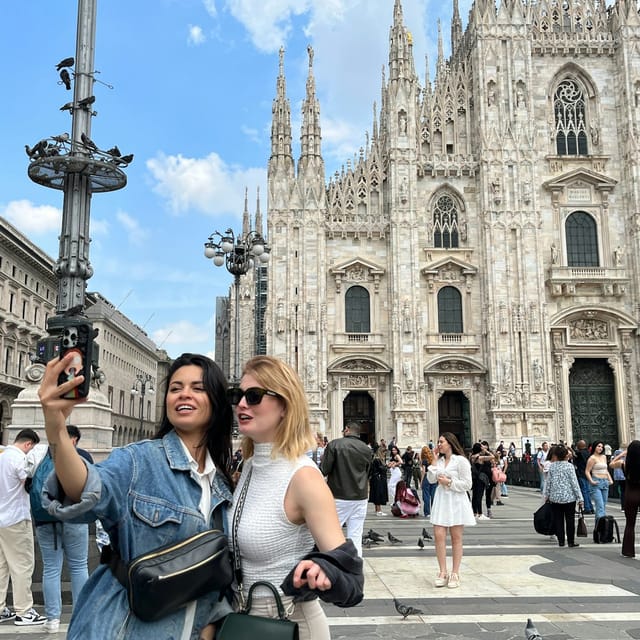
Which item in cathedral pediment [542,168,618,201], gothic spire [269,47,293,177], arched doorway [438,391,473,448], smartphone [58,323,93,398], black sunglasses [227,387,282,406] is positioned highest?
gothic spire [269,47,293,177]

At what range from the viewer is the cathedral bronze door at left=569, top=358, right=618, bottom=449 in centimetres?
3048

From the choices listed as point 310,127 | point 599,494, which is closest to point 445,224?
point 310,127

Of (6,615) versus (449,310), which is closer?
(6,615)

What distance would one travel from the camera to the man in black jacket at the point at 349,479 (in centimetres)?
770

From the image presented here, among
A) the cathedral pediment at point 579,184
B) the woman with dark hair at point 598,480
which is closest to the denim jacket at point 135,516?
the woman with dark hair at point 598,480

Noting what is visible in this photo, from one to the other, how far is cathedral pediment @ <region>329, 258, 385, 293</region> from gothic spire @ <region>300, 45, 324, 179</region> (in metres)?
4.77

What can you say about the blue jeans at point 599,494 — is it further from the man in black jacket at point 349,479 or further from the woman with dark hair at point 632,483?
the man in black jacket at point 349,479

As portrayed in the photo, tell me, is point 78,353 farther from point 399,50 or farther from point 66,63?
point 399,50

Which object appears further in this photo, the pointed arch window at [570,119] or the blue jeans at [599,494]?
the pointed arch window at [570,119]

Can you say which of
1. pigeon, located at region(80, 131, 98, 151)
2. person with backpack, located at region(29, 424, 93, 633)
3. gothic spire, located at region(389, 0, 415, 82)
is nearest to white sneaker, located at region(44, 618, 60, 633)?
person with backpack, located at region(29, 424, 93, 633)

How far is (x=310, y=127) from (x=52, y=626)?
2782cm

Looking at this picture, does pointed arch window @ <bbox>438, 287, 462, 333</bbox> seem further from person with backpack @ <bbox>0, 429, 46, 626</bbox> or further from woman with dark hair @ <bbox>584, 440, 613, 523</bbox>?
person with backpack @ <bbox>0, 429, 46, 626</bbox>

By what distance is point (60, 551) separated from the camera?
18.3 feet

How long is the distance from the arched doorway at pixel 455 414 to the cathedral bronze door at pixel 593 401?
471 cm
